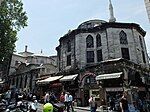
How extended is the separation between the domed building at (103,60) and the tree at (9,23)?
8.43 meters

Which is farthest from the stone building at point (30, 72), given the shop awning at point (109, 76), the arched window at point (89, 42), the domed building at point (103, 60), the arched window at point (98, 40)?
the shop awning at point (109, 76)

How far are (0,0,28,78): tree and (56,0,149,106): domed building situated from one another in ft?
27.7

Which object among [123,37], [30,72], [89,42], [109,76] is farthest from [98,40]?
[30,72]

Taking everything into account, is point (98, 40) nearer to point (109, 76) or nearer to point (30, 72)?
point (109, 76)

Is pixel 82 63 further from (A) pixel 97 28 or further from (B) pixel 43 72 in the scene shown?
(B) pixel 43 72

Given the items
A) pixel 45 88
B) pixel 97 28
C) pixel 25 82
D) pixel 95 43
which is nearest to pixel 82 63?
pixel 95 43

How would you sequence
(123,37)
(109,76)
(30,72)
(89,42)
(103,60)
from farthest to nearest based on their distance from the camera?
(30,72)
(89,42)
(123,37)
(103,60)
(109,76)

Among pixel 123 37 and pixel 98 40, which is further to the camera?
pixel 98 40

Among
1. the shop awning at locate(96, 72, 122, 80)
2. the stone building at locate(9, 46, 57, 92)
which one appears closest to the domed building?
the shop awning at locate(96, 72, 122, 80)

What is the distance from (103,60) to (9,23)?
13.2m

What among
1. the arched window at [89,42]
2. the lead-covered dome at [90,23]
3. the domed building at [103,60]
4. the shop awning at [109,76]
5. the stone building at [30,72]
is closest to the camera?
the shop awning at [109,76]

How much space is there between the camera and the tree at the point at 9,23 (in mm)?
20625

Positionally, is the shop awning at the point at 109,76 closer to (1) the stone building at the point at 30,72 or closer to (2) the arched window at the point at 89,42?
(2) the arched window at the point at 89,42

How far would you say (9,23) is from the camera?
21375mm
